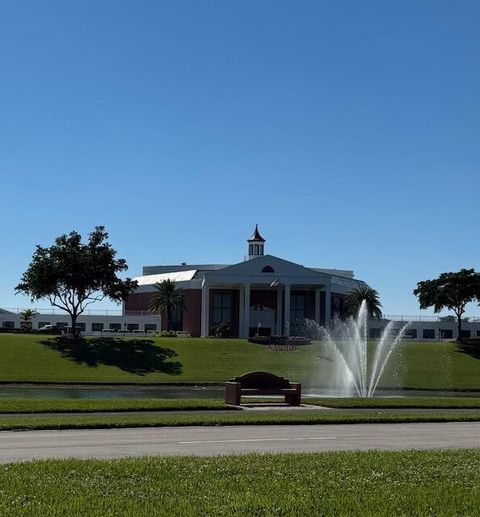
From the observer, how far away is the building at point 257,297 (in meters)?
93.6

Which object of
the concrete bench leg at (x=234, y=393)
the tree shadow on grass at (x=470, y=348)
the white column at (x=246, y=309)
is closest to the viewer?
the concrete bench leg at (x=234, y=393)

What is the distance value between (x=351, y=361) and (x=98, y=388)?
22028mm

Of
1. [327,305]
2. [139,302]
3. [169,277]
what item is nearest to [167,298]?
[139,302]

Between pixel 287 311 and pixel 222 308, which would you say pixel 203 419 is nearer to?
pixel 287 311

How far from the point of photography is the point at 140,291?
110 m

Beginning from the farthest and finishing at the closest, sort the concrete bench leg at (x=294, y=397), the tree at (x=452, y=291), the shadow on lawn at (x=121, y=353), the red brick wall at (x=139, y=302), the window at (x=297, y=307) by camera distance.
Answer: the red brick wall at (x=139, y=302) < the window at (x=297, y=307) < the tree at (x=452, y=291) < the shadow on lawn at (x=121, y=353) < the concrete bench leg at (x=294, y=397)

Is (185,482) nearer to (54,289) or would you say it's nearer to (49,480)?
(49,480)

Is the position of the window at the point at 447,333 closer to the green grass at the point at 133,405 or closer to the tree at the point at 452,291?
the tree at the point at 452,291

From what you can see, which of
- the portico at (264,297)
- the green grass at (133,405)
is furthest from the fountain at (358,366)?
the portico at (264,297)

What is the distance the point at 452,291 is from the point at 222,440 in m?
69.0

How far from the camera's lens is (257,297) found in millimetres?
101688

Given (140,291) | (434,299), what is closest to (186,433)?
(434,299)

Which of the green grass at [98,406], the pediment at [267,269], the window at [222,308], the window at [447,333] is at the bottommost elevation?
the green grass at [98,406]

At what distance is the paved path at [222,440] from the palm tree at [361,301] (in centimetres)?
7875
